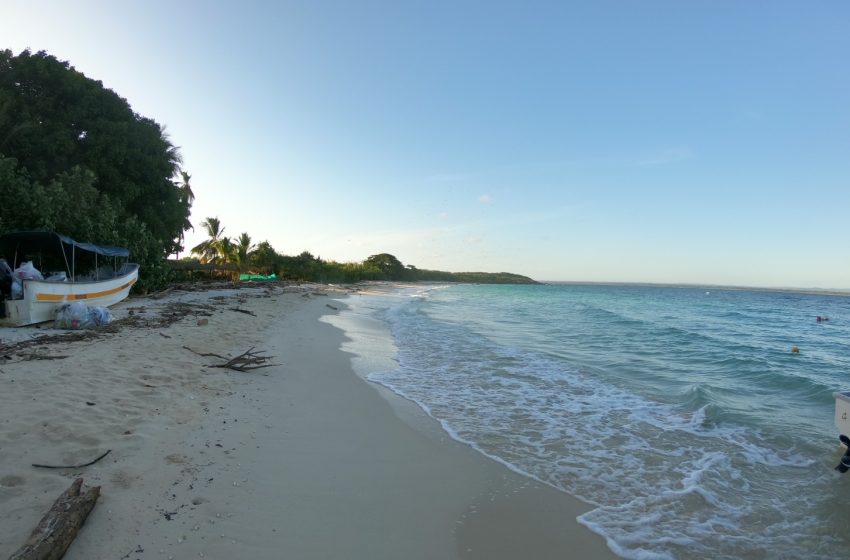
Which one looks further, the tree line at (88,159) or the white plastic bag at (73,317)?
the tree line at (88,159)

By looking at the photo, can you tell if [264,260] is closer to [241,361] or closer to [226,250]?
[226,250]

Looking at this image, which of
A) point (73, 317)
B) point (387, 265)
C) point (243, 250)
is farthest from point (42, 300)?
point (387, 265)

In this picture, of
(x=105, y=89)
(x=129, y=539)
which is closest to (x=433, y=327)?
(x=129, y=539)

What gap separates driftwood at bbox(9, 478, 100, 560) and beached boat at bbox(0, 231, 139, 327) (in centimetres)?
893

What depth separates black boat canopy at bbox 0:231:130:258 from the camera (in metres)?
11.6

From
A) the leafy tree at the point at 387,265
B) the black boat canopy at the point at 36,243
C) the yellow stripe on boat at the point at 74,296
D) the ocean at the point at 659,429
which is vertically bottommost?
the ocean at the point at 659,429

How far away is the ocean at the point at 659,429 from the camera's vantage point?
3744 millimetres

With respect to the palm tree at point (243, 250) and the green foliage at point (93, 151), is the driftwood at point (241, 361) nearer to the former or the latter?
the green foliage at point (93, 151)

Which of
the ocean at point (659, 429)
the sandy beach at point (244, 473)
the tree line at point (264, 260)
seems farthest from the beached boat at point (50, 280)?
the tree line at point (264, 260)

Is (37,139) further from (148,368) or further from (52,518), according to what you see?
(52,518)

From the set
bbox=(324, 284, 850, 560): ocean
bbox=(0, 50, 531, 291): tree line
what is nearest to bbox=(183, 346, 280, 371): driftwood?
bbox=(324, 284, 850, 560): ocean

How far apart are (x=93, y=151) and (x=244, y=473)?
80.4ft

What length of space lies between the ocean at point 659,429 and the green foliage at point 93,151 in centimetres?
1202

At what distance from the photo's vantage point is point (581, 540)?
3.37 meters
